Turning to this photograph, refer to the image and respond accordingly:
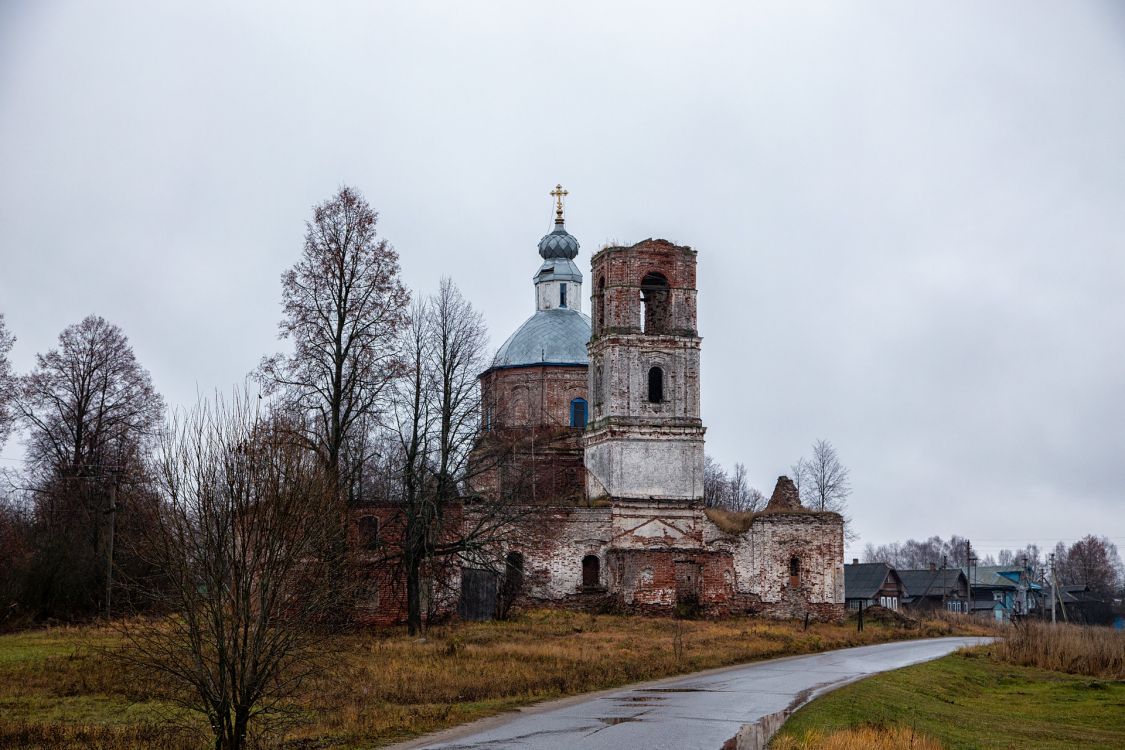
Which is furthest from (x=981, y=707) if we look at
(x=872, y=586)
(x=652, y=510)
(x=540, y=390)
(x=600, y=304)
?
(x=872, y=586)

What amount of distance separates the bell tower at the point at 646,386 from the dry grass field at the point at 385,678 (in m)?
6.34

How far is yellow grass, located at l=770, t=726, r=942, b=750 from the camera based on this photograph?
1199 cm

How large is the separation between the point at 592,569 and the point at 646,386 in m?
6.20

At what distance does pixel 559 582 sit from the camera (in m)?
36.3

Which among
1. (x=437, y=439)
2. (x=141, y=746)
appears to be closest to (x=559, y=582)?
(x=437, y=439)

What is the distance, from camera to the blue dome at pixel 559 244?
157 feet

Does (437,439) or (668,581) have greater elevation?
(437,439)

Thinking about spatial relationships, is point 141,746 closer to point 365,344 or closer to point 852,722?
point 852,722

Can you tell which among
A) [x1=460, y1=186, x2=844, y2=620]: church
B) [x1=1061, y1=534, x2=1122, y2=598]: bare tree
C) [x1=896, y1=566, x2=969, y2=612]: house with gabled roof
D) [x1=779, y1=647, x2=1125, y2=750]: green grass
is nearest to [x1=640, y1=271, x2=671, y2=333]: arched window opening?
[x1=460, y1=186, x2=844, y2=620]: church

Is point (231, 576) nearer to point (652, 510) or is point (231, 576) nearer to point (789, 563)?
point (652, 510)

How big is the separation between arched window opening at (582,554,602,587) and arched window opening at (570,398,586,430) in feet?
25.4

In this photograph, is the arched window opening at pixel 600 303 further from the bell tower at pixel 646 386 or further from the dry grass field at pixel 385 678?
the dry grass field at pixel 385 678

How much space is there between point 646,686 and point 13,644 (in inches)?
572

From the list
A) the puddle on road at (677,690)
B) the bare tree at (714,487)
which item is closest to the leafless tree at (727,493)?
the bare tree at (714,487)
